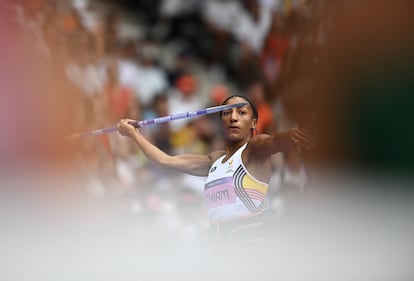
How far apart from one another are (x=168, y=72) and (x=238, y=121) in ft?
3.73

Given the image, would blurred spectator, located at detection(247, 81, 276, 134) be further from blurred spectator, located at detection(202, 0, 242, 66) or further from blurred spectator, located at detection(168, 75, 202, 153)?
blurred spectator, located at detection(202, 0, 242, 66)

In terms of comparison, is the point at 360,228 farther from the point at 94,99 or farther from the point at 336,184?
the point at 94,99

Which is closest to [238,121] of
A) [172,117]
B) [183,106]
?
[172,117]

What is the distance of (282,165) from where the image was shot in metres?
2.23

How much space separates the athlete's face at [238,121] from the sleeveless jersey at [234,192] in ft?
0.14

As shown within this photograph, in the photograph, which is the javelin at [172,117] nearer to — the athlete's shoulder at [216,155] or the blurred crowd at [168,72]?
the blurred crowd at [168,72]

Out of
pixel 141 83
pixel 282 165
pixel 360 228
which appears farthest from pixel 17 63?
pixel 360 228

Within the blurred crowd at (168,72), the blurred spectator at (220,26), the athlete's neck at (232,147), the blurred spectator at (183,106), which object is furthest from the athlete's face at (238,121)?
the blurred spectator at (220,26)

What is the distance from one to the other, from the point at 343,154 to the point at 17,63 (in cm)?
121

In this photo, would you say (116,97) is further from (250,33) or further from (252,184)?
(252,184)

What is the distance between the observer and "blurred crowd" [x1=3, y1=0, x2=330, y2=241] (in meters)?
2.20

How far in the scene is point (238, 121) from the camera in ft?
6.01

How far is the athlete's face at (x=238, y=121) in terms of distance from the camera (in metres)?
1.83

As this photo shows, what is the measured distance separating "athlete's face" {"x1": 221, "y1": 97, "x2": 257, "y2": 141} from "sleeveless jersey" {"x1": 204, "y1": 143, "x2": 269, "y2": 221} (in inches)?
1.7
